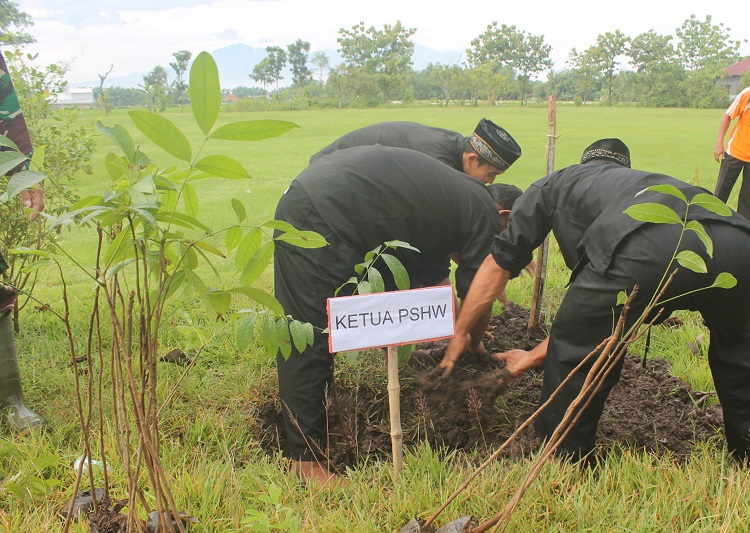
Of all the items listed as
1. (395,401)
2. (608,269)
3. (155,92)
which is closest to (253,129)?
(395,401)

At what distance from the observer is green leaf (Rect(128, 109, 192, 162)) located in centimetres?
97

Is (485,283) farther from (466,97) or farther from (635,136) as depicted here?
(466,97)

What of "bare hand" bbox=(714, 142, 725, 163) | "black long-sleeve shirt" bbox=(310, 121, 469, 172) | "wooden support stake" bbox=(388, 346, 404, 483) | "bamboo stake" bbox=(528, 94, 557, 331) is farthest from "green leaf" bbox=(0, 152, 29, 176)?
"bare hand" bbox=(714, 142, 725, 163)

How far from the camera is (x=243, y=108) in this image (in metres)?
41.5

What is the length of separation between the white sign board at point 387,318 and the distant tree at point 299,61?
7125 centimetres

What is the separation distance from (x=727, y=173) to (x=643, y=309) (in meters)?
4.65

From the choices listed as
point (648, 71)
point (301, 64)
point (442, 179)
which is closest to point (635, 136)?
point (442, 179)

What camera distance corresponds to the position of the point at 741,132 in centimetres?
563

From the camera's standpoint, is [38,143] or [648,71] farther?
[648,71]

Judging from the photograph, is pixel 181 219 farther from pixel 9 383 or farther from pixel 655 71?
pixel 655 71

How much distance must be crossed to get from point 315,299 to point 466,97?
204 feet

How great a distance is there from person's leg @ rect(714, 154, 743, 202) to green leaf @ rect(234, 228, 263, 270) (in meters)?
5.66

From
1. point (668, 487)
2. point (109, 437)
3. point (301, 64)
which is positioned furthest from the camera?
point (301, 64)

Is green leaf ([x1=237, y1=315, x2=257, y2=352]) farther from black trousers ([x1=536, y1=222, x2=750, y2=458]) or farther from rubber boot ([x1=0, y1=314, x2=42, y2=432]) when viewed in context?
rubber boot ([x1=0, y1=314, x2=42, y2=432])
